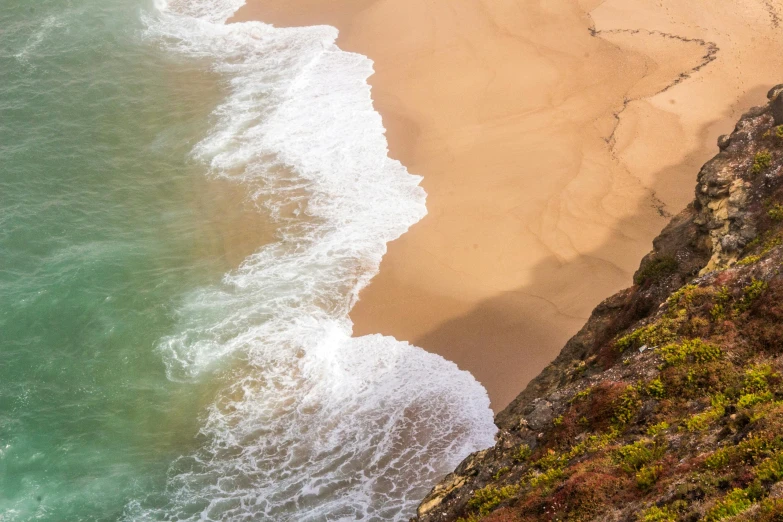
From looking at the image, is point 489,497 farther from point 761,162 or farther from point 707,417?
point 761,162

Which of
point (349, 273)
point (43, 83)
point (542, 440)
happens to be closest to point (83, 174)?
point (43, 83)

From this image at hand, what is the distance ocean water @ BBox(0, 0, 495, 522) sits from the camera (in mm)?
19609

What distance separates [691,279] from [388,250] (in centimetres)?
1291

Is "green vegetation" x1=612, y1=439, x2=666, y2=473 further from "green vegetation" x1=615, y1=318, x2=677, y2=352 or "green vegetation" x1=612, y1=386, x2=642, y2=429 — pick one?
"green vegetation" x1=615, y1=318, x2=677, y2=352

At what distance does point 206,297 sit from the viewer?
25.0 metres

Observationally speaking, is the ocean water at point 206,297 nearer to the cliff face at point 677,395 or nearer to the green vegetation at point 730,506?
the cliff face at point 677,395

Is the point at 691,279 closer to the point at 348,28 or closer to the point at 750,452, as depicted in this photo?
the point at 750,452

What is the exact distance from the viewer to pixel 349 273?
2522 cm

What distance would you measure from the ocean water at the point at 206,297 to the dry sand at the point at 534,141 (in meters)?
1.36

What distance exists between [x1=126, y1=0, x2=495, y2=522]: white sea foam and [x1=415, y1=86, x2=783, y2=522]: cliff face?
4974 mm

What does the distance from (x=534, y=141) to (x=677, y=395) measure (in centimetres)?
1906

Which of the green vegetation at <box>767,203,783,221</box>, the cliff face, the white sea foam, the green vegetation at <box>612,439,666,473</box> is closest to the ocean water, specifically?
the white sea foam

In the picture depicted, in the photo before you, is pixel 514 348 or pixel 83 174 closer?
pixel 514 348

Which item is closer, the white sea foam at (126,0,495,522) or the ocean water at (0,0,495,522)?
the white sea foam at (126,0,495,522)
